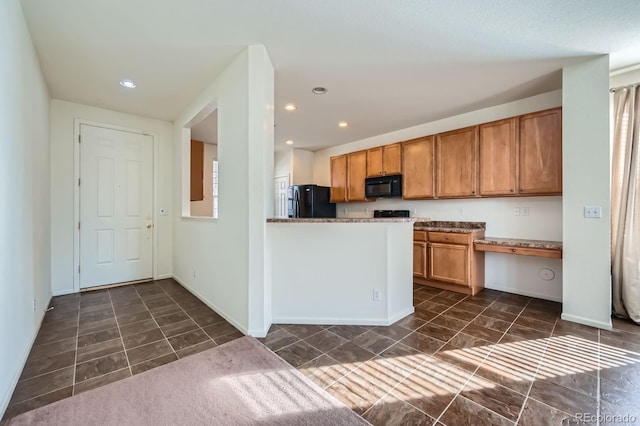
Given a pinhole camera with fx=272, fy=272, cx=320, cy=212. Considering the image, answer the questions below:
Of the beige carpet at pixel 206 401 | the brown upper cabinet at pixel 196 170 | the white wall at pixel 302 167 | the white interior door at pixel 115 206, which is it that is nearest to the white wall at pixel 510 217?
the white wall at pixel 302 167

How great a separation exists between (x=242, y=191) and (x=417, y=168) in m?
3.00

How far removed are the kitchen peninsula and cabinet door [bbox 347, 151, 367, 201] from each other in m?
2.61

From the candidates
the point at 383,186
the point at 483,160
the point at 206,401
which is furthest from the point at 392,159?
the point at 206,401

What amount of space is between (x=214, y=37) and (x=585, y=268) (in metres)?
4.03

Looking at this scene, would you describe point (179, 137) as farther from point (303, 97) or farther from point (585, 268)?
point (585, 268)

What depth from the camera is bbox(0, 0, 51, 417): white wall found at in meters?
1.63

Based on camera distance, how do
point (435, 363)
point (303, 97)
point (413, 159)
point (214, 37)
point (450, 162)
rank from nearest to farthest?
point (435, 363), point (214, 37), point (303, 97), point (450, 162), point (413, 159)

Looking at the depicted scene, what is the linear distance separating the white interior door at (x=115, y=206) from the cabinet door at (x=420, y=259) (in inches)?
163

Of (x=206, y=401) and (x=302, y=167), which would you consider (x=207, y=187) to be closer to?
(x=302, y=167)

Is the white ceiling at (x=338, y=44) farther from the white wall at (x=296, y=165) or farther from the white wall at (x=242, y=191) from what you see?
the white wall at (x=296, y=165)

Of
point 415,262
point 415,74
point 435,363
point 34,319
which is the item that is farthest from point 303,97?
point 34,319

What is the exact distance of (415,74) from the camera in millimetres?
2867

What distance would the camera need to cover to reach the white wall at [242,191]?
243 centimetres

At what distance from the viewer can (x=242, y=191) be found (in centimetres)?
253
